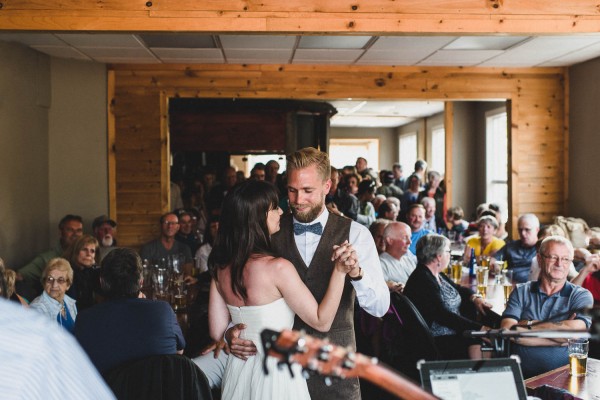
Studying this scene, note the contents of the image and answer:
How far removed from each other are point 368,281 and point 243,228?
0.53m

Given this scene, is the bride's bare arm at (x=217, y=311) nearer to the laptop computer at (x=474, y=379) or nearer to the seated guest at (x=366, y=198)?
the laptop computer at (x=474, y=379)

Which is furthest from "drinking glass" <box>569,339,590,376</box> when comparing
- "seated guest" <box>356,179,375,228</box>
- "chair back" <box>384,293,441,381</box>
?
"seated guest" <box>356,179,375,228</box>

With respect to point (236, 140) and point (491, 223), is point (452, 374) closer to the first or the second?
point (491, 223)

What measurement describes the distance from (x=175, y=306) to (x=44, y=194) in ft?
11.5

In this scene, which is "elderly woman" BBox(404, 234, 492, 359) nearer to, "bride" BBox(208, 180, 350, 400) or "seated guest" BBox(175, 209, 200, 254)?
"bride" BBox(208, 180, 350, 400)

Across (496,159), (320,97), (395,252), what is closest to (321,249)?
(395,252)

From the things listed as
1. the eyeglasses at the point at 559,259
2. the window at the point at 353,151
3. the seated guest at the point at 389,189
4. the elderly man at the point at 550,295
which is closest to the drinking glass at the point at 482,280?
the elderly man at the point at 550,295

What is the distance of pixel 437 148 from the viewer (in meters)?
15.4

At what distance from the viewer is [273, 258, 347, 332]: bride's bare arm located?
2.19 meters

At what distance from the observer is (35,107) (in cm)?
697

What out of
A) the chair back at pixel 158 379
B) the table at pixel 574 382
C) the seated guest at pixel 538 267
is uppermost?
the seated guest at pixel 538 267

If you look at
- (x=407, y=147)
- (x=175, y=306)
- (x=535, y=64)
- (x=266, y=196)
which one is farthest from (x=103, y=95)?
(x=407, y=147)

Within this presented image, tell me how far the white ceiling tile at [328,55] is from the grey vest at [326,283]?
468 centimetres

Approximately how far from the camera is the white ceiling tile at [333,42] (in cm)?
634
